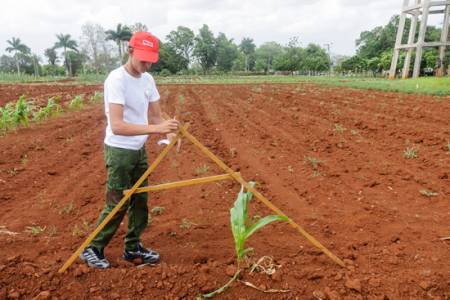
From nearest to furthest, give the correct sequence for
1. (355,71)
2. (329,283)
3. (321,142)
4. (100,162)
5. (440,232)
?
(329,283) → (440,232) → (100,162) → (321,142) → (355,71)

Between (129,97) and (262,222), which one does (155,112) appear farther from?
(262,222)

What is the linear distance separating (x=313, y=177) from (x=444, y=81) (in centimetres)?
1588

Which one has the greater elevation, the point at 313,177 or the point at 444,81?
the point at 444,81

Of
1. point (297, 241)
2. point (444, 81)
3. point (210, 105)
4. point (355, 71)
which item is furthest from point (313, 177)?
point (355, 71)

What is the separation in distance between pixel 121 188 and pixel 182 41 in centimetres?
7118

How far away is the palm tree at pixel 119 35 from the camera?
2287 inches

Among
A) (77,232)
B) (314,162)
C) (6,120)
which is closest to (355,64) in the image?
(314,162)

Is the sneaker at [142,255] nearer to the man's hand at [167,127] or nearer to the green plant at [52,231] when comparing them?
the green plant at [52,231]

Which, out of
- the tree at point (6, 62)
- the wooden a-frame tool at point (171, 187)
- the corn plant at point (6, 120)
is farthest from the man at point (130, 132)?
the tree at point (6, 62)

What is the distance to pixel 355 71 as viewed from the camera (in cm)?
5547

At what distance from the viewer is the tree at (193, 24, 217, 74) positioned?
6875cm

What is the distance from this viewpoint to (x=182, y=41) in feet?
229

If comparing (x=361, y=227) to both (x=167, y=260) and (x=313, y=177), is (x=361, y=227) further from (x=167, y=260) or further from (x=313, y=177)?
(x=167, y=260)

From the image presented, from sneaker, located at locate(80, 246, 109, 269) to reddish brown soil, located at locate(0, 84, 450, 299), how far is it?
3.0 inches
